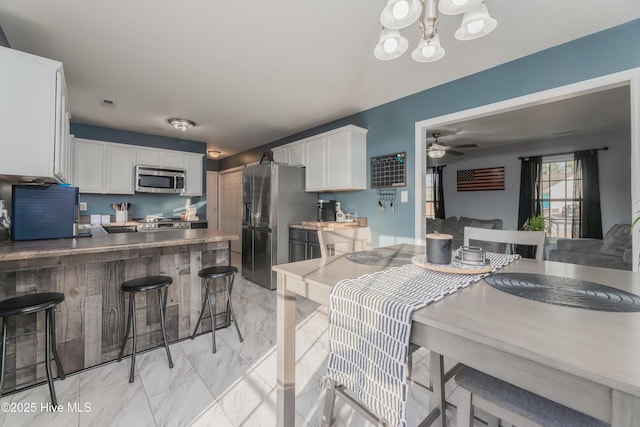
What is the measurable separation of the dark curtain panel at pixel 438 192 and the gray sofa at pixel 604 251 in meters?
3.15

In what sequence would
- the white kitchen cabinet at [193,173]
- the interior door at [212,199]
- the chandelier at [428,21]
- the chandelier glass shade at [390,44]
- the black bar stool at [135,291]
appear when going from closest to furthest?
the chandelier at [428,21], the chandelier glass shade at [390,44], the black bar stool at [135,291], the white kitchen cabinet at [193,173], the interior door at [212,199]

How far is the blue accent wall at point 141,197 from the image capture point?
13.8ft

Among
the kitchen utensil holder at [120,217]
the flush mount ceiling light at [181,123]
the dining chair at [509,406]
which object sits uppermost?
the flush mount ceiling light at [181,123]

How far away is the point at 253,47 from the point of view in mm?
2180

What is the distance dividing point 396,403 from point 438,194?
7.18 m

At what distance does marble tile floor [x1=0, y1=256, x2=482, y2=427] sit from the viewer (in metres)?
1.49

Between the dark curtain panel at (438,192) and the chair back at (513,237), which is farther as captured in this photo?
the dark curtain panel at (438,192)

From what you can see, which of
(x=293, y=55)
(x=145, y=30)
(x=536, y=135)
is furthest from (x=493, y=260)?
(x=536, y=135)

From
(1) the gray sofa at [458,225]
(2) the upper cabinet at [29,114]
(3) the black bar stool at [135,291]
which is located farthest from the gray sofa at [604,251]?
(2) the upper cabinet at [29,114]

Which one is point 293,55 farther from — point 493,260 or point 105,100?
point 105,100

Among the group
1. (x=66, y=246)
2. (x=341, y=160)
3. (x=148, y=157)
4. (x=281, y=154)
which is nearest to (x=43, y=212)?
(x=66, y=246)

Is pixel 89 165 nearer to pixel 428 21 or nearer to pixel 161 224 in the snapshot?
pixel 161 224

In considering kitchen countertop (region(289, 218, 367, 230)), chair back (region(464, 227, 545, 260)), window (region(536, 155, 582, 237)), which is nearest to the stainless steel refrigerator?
kitchen countertop (region(289, 218, 367, 230))

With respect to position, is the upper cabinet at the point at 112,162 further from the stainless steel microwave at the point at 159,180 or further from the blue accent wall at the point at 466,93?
the blue accent wall at the point at 466,93
